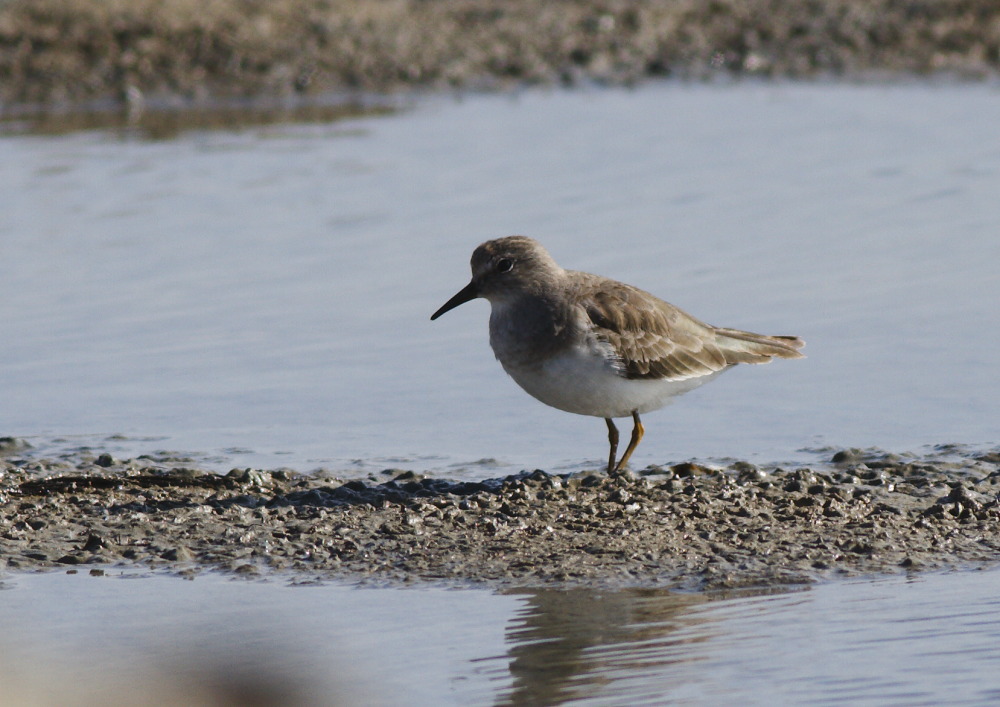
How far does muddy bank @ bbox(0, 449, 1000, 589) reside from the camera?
24.1 feet

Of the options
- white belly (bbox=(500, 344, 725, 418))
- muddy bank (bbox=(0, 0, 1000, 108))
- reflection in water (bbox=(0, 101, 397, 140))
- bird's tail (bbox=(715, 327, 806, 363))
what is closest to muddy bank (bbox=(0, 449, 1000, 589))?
white belly (bbox=(500, 344, 725, 418))

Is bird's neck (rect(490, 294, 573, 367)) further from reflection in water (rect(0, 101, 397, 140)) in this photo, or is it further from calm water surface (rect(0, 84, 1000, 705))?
reflection in water (rect(0, 101, 397, 140))

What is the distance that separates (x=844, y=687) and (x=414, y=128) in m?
14.6

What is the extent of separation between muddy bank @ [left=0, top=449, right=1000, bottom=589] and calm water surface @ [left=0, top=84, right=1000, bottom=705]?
0.95 feet

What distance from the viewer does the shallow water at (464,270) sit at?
32.6ft

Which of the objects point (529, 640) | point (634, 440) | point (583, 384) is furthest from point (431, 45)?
point (529, 640)

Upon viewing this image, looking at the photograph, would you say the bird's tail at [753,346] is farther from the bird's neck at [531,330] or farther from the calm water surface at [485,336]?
the bird's neck at [531,330]

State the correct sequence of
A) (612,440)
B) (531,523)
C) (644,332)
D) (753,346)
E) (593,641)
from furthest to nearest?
(753,346) < (612,440) < (644,332) < (531,523) < (593,641)

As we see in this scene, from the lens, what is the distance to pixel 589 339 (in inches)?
333

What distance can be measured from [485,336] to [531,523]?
416 cm

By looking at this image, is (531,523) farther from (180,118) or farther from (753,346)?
(180,118)

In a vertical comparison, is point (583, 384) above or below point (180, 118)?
below

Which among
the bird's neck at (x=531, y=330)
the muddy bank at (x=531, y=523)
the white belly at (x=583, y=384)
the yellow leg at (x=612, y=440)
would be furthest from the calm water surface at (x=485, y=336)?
the bird's neck at (x=531, y=330)

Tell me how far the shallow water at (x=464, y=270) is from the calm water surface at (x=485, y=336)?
0.04 m
